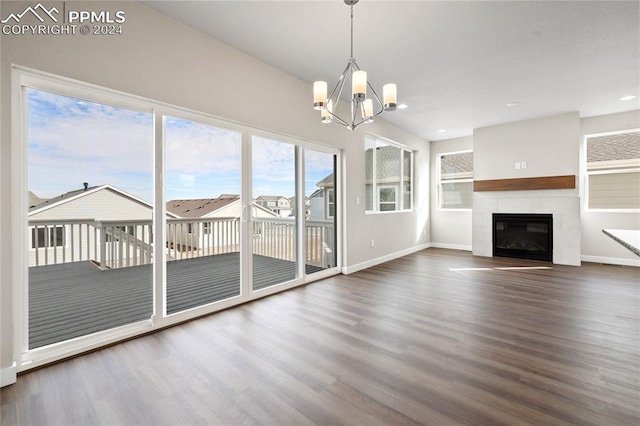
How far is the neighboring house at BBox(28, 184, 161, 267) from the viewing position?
8.70 feet

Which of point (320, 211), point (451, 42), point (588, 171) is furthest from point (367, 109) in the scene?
point (588, 171)

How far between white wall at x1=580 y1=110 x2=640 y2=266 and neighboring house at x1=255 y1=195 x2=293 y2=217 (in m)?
5.84

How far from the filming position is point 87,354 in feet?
6.98

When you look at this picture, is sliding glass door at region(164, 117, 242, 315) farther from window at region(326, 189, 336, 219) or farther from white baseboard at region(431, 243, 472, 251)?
white baseboard at region(431, 243, 472, 251)

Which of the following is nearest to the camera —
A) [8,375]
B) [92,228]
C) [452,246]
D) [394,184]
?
[8,375]

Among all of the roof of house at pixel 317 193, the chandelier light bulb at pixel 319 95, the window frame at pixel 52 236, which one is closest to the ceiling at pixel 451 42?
the chandelier light bulb at pixel 319 95

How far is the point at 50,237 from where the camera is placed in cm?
389

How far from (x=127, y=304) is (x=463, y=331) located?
3.42m

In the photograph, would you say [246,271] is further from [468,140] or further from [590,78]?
[468,140]

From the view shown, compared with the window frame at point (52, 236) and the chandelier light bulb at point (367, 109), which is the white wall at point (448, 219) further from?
the window frame at point (52, 236)

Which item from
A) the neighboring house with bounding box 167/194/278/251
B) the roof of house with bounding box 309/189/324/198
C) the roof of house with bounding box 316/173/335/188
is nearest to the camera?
the neighboring house with bounding box 167/194/278/251

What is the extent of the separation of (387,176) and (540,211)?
10.1 ft

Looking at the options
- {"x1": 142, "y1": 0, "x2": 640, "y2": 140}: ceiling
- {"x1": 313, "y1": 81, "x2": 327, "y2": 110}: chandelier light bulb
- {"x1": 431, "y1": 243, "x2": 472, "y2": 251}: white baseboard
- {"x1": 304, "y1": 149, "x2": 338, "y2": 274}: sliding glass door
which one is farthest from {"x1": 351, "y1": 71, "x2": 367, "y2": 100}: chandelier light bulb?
{"x1": 431, "y1": 243, "x2": 472, "y2": 251}: white baseboard

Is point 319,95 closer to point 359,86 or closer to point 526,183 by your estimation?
point 359,86
